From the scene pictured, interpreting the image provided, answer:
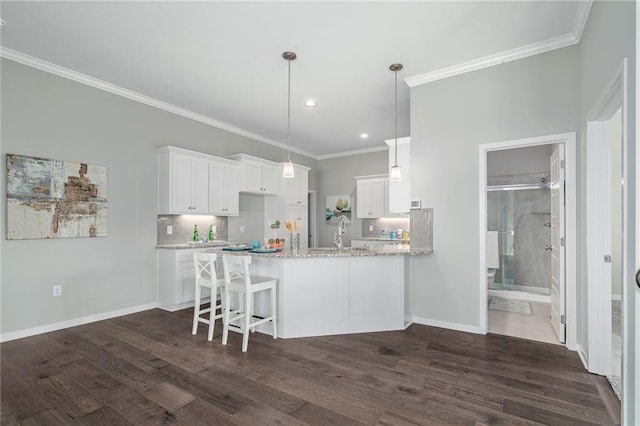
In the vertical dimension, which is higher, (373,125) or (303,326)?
(373,125)

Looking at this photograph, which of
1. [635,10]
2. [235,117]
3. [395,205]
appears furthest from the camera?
[235,117]

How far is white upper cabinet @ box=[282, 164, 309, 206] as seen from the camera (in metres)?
6.58

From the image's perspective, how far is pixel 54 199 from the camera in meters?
3.59

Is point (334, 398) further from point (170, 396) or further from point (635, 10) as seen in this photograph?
point (635, 10)

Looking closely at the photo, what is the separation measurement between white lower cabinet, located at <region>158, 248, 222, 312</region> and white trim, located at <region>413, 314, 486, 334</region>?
10.2 ft

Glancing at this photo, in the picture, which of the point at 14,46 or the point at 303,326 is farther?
the point at 303,326

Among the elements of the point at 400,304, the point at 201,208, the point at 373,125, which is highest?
the point at 373,125

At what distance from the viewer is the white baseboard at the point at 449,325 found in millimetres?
3486

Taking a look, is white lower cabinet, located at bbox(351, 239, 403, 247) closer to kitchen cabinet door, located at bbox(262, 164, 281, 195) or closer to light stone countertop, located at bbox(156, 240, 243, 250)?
kitchen cabinet door, located at bbox(262, 164, 281, 195)

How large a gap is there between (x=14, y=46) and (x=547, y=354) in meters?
5.98

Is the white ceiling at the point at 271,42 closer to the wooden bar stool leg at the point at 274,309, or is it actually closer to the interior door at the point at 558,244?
the interior door at the point at 558,244

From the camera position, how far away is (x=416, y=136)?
3.91m

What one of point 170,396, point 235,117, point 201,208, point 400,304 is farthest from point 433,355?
point 235,117

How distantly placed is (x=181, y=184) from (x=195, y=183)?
24cm
